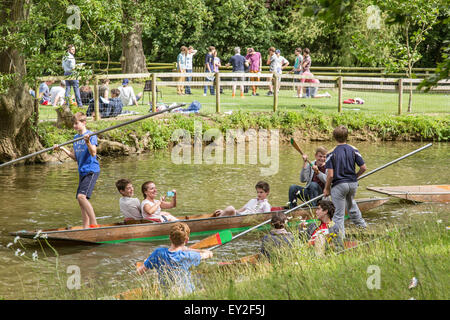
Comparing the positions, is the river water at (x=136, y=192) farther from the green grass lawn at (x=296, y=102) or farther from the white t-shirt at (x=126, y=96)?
the white t-shirt at (x=126, y=96)

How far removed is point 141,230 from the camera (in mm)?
9531

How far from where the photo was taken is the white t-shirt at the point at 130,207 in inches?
385

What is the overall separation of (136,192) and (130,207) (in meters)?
3.74

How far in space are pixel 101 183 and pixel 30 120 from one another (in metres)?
3.13

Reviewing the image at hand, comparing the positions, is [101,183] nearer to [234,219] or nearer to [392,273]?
[234,219]

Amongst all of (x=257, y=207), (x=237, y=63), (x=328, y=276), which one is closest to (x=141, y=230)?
(x=257, y=207)

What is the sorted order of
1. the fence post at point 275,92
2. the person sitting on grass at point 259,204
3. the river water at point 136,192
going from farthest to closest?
1. the fence post at point 275,92
2. the person sitting on grass at point 259,204
3. the river water at point 136,192

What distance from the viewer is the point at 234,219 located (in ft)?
32.9

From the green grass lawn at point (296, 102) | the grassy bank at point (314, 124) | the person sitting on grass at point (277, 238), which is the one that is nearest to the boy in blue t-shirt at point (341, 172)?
the person sitting on grass at point (277, 238)

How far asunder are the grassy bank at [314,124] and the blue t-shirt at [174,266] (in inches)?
475

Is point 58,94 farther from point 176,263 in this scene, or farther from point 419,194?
point 176,263

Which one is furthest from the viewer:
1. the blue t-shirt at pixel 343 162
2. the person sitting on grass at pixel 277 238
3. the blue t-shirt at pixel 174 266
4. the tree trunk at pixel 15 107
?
the tree trunk at pixel 15 107
